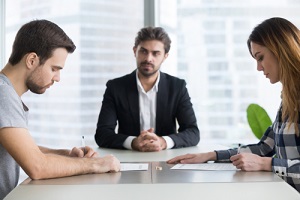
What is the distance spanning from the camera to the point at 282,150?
7.36ft

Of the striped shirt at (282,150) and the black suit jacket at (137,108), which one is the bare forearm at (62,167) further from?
the black suit jacket at (137,108)

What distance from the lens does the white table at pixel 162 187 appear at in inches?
65.4

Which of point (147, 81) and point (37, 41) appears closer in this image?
point (37, 41)

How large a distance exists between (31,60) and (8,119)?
33 cm

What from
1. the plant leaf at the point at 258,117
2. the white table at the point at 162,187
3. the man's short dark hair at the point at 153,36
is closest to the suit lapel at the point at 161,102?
the man's short dark hair at the point at 153,36

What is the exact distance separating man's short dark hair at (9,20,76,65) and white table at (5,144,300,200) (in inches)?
21.8

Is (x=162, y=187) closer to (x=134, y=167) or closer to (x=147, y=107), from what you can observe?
(x=134, y=167)

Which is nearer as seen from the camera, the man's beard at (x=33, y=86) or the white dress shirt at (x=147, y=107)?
the man's beard at (x=33, y=86)

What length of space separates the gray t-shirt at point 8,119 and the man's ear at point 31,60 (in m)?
0.11

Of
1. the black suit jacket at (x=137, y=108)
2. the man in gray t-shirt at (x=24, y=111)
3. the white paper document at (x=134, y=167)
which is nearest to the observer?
the man in gray t-shirt at (x=24, y=111)

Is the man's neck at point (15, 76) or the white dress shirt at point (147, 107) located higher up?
the man's neck at point (15, 76)

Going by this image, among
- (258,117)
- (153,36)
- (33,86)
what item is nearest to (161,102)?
(153,36)

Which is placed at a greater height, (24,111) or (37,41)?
(37,41)

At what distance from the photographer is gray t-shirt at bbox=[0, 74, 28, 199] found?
75.5 inches
